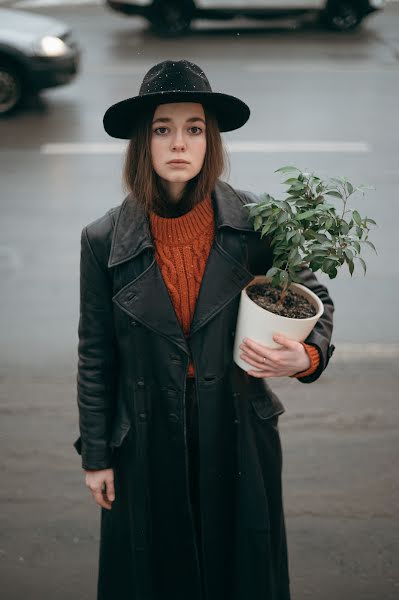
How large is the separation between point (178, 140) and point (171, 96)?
0.12 m

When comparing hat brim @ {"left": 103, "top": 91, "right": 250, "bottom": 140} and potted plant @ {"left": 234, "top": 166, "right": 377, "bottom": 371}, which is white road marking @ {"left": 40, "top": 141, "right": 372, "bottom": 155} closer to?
hat brim @ {"left": 103, "top": 91, "right": 250, "bottom": 140}

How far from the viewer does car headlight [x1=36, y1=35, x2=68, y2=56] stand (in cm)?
884

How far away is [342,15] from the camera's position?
13.0 meters

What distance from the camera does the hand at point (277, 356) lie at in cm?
204

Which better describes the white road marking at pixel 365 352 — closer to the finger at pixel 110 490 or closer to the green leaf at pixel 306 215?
the finger at pixel 110 490

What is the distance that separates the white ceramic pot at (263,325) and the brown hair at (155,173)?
32cm

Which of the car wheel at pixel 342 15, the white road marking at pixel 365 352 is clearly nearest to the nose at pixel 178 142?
the white road marking at pixel 365 352

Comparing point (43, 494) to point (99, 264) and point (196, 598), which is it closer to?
point (196, 598)

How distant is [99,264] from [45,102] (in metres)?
8.00

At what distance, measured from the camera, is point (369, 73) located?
1074 centimetres

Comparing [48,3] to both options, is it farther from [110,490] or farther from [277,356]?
[277,356]

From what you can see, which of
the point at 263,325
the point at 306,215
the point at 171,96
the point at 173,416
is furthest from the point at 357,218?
the point at 173,416

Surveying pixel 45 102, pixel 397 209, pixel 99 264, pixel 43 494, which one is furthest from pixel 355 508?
pixel 45 102

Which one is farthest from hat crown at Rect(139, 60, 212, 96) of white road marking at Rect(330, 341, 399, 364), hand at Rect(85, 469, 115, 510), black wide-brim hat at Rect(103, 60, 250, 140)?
white road marking at Rect(330, 341, 399, 364)
